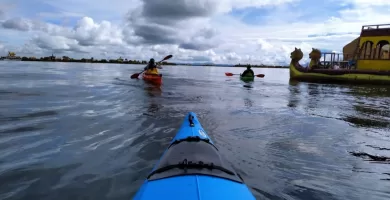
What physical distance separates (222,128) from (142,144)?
3.36 meters

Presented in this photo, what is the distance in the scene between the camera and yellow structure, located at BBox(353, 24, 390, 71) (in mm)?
29750

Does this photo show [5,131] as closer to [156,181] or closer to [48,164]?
[48,164]

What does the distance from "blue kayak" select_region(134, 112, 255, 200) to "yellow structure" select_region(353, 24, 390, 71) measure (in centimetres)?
3363

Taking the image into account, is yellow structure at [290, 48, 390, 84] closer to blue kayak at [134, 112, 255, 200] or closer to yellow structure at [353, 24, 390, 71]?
yellow structure at [353, 24, 390, 71]

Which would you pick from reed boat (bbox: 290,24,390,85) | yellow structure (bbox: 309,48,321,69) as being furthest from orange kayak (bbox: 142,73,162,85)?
yellow structure (bbox: 309,48,321,69)

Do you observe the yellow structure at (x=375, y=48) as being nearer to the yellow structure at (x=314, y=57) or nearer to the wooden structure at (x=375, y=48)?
the wooden structure at (x=375, y=48)

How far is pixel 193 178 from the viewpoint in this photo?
3180mm

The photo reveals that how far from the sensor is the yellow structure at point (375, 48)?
1171 inches

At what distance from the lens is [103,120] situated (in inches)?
393

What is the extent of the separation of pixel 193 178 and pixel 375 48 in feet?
117

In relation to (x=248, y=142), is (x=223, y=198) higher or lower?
higher

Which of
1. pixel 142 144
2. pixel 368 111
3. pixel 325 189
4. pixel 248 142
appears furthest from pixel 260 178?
pixel 368 111

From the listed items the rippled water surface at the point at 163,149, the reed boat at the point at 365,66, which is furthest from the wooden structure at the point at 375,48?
the rippled water surface at the point at 163,149

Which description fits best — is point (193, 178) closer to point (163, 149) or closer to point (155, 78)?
point (163, 149)
